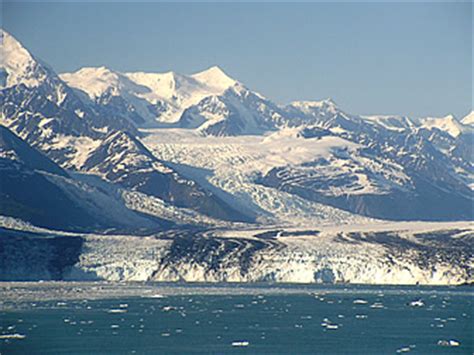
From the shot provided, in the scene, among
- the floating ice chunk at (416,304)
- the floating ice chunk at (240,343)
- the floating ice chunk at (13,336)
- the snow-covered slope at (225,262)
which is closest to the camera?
the floating ice chunk at (240,343)

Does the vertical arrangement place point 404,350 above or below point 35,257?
below

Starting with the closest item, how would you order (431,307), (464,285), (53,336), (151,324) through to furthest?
(53,336), (151,324), (431,307), (464,285)

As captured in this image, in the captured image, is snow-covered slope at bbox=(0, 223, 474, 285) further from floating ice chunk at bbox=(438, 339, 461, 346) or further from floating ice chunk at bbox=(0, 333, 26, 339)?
floating ice chunk at bbox=(0, 333, 26, 339)

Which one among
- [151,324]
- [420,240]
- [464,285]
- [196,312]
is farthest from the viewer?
[420,240]

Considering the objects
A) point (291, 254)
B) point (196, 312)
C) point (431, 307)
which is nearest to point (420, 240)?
point (291, 254)

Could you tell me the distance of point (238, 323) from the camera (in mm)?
97375

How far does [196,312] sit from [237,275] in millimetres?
57319

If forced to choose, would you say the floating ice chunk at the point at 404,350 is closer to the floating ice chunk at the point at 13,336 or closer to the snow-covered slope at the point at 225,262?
the floating ice chunk at the point at 13,336

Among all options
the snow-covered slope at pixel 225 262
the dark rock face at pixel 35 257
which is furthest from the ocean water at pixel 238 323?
the dark rock face at pixel 35 257

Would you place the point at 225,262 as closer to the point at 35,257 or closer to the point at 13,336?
the point at 35,257

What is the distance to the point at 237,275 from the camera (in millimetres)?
163375

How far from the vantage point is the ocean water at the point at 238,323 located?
83125mm

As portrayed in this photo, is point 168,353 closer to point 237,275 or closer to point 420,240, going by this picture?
point 237,275

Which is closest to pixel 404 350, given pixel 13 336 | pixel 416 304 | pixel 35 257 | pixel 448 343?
pixel 448 343
